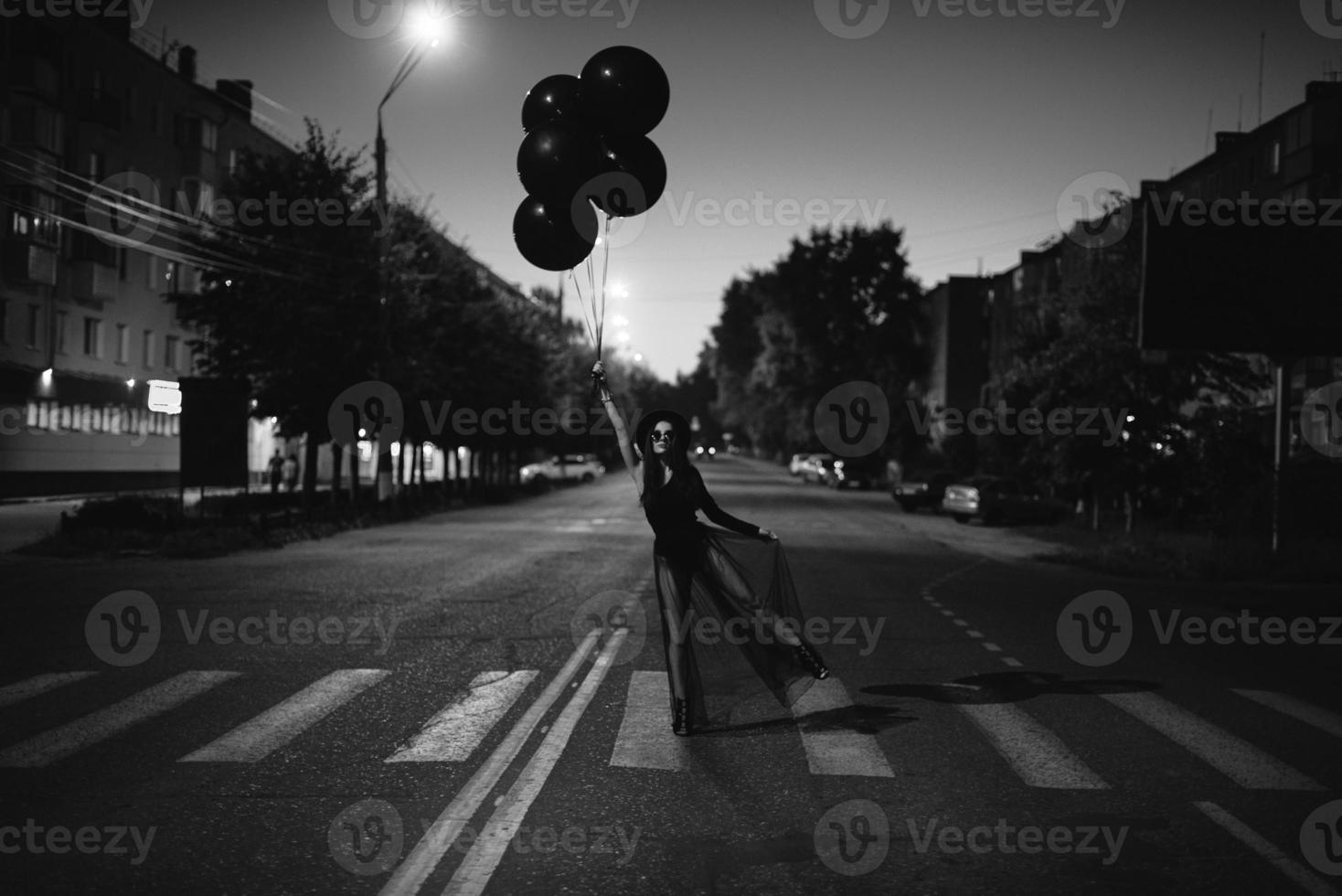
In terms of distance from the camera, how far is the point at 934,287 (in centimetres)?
10156

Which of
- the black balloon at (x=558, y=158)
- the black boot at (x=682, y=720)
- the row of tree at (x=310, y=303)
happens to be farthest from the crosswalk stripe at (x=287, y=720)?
the row of tree at (x=310, y=303)

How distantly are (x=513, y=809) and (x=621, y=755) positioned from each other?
1337mm

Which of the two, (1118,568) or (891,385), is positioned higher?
(891,385)

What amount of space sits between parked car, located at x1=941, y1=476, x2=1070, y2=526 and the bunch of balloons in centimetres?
2932

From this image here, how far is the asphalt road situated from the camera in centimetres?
561

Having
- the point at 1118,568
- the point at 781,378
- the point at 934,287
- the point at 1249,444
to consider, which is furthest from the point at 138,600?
the point at 934,287

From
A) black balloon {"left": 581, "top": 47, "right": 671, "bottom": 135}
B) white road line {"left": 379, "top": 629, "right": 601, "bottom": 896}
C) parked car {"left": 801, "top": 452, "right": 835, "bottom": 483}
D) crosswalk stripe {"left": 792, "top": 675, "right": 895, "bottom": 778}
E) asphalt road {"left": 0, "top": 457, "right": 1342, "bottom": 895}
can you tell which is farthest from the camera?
parked car {"left": 801, "top": 452, "right": 835, "bottom": 483}

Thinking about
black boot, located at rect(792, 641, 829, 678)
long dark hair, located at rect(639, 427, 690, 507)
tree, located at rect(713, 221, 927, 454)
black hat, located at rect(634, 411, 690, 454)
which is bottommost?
black boot, located at rect(792, 641, 829, 678)

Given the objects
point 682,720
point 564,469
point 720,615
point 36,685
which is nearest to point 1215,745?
point 720,615

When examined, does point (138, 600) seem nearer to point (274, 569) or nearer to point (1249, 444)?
point (274, 569)

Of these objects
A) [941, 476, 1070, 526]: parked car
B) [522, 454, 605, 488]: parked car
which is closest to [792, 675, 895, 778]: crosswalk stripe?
[941, 476, 1070, 526]: parked car

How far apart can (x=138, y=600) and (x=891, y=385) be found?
73.9 meters

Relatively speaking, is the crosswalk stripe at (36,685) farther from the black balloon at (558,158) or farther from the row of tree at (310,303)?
the row of tree at (310,303)

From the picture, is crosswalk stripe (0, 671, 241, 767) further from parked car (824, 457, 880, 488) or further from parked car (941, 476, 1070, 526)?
parked car (824, 457, 880, 488)
